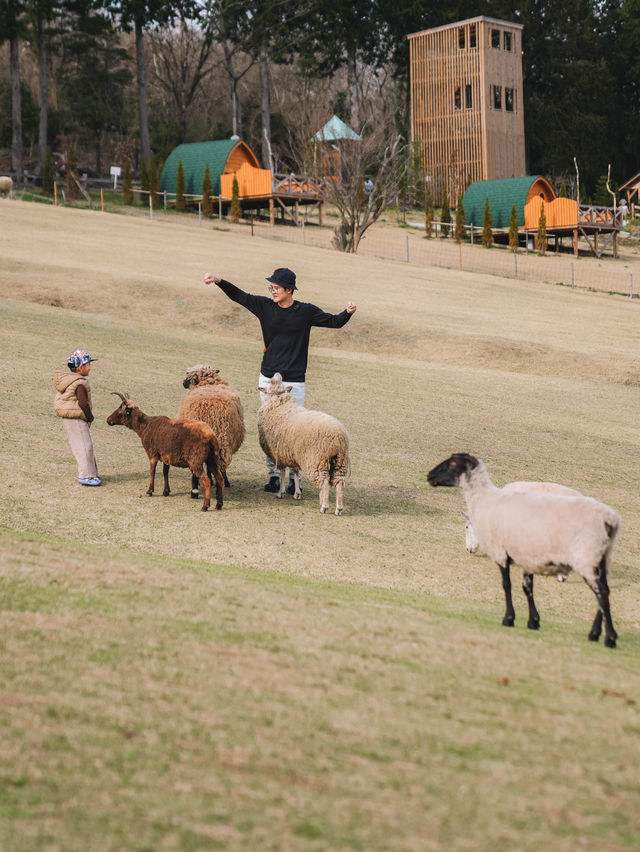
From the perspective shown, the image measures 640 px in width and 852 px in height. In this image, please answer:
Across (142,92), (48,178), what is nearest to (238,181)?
(142,92)

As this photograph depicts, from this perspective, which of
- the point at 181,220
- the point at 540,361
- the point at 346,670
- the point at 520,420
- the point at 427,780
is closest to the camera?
the point at 427,780

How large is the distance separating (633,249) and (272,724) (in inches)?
2401

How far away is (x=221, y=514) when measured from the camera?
33.2 feet

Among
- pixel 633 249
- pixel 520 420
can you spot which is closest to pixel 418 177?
pixel 633 249

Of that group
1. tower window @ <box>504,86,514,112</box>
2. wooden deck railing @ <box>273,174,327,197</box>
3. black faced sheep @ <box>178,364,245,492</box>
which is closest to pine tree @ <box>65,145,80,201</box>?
wooden deck railing @ <box>273,174,327,197</box>

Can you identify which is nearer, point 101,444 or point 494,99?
point 101,444

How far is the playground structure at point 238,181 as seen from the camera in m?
Answer: 55.6

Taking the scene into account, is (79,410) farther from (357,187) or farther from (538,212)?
(538,212)

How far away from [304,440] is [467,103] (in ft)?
191

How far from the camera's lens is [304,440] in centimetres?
1030

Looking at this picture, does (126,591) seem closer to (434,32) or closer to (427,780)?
(427,780)

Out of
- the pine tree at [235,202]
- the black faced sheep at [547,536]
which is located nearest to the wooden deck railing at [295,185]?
the pine tree at [235,202]

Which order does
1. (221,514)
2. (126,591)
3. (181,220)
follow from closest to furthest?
1. (126,591)
2. (221,514)
3. (181,220)

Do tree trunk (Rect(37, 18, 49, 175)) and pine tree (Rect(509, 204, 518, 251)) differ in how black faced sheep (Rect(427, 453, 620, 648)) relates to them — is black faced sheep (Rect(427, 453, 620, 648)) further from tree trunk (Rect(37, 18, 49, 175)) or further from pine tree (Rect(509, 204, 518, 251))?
tree trunk (Rect(37, 18, 49, 175))
